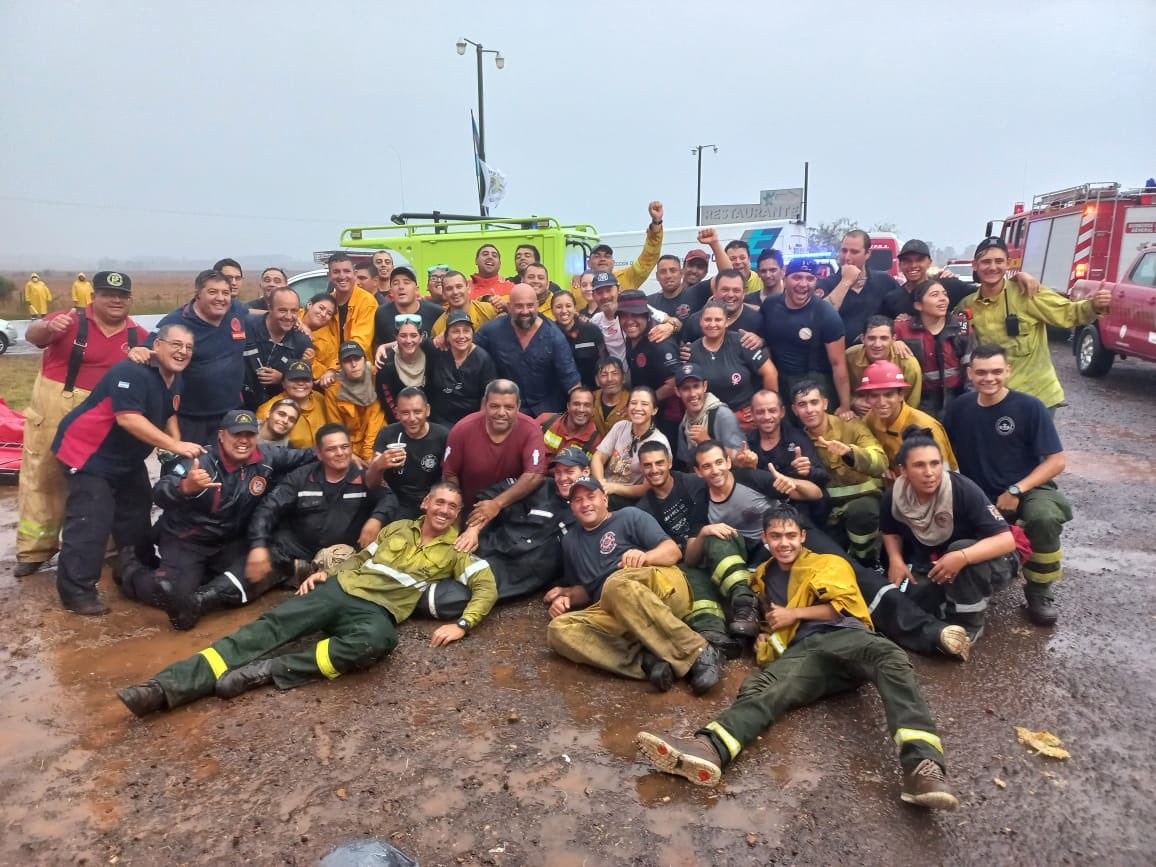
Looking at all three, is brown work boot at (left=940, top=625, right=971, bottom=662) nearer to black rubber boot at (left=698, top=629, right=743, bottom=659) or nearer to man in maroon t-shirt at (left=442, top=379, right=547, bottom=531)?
black rubber boot at (left=698, top=629, right=743, bottom=659)

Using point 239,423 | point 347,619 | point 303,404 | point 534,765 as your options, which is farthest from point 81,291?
point 534,765

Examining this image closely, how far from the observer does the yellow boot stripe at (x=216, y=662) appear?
3.89 meters

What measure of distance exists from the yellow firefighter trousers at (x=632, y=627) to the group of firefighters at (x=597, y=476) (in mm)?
14

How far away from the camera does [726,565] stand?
14.9 ft

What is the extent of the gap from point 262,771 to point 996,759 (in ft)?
10.1

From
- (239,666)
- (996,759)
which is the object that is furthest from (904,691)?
Answer: (239,666)

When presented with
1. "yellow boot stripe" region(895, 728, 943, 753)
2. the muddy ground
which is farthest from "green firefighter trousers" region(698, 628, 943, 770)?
the muddy ground

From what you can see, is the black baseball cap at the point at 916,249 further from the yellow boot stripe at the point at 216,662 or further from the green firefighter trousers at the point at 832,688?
the yellow boot stripe at the point at 216,662

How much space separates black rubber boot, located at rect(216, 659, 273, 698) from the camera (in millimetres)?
3855

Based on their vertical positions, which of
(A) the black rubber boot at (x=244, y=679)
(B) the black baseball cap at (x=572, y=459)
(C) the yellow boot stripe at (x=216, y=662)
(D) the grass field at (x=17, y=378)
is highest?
(B) the black baseball cap at (x=572, y=459)

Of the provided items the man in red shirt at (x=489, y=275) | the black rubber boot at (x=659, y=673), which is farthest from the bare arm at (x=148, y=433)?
the man in red shirt at (x=489, y=275)

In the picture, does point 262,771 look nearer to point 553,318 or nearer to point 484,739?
point 484,739

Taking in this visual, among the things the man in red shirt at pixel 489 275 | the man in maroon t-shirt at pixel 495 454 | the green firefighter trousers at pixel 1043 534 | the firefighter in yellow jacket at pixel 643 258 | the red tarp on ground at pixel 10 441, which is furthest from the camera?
the red tarp on ground at pixel 10 441

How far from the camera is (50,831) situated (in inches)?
115
